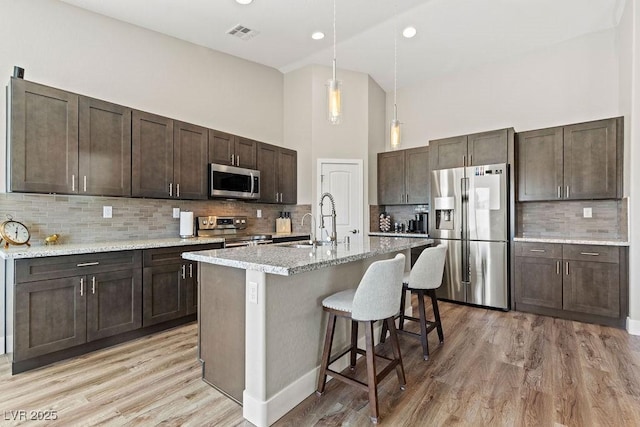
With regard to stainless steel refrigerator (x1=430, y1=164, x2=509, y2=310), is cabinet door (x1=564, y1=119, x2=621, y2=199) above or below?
Answer: above

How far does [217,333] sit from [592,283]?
158 inches

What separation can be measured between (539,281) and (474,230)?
94 centimetres

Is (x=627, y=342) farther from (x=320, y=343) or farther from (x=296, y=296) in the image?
(x=296, y=296)

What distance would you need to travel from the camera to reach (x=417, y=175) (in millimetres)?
5262

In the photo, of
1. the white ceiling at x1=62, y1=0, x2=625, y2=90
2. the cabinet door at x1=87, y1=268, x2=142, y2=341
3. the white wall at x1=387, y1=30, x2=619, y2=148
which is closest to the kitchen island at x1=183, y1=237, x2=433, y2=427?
the cabinet door at x1=87, y1=268, x2=142, y2=341

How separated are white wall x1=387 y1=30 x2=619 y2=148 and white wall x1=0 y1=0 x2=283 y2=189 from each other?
2614 millimetres

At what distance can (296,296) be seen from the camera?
2047 mm

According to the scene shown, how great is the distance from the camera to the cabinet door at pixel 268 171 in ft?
15.7

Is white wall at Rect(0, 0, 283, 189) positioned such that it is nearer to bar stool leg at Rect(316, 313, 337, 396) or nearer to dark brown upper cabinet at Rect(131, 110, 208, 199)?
dark brown upper cabinet at Rect(131, 110, 208, 199)

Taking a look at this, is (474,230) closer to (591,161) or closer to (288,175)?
(591,161)

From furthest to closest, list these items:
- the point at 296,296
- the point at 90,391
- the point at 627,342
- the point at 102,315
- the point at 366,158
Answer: the point at 366,158
the point at 627,342
the point at 102,315
the point at 90,391
the point at 296,296

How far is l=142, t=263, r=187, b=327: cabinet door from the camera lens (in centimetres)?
312

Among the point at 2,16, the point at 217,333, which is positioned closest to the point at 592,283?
the point at 217,333

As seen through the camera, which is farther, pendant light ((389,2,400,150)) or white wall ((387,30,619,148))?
white wall ((387,30,619,148))
